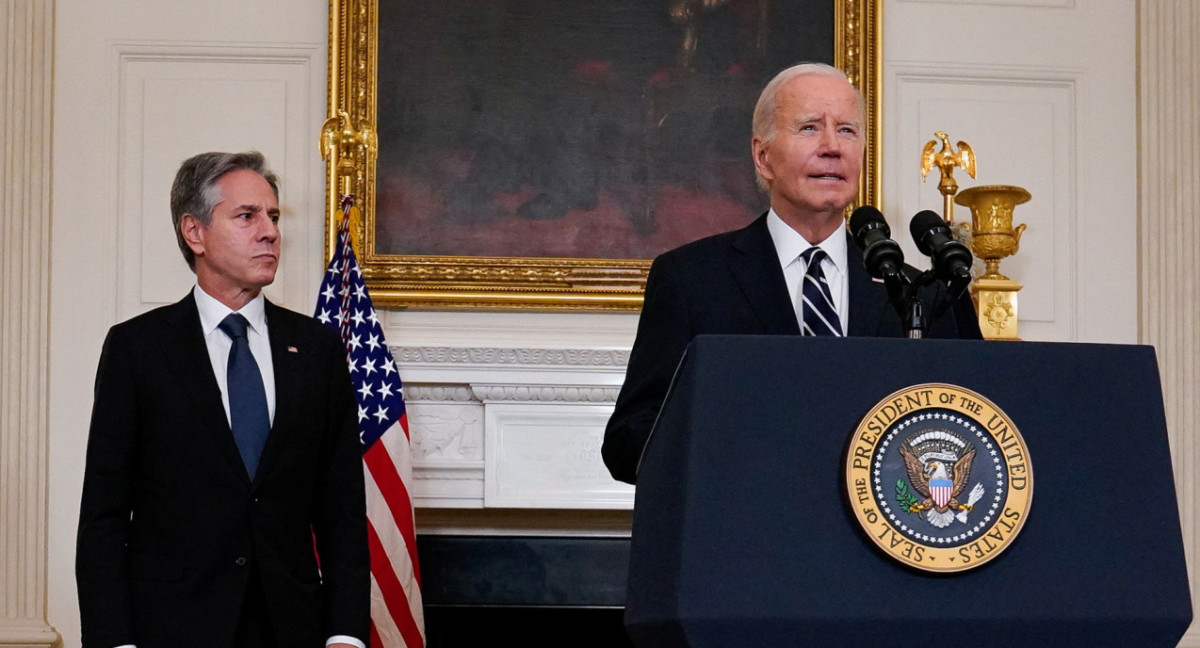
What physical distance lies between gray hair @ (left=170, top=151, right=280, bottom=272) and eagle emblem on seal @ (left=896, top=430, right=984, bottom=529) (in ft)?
6.74

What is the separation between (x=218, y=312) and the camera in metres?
3.05

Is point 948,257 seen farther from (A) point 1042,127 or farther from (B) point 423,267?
(A) point 1042,127

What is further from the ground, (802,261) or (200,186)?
(200,186)

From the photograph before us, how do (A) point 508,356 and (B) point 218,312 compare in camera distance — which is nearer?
(B) point 218,312

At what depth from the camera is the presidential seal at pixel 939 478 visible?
152 cm

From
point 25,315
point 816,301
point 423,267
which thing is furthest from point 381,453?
point 816,301

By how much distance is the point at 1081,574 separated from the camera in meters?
1.56

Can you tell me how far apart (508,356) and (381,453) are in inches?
25.3

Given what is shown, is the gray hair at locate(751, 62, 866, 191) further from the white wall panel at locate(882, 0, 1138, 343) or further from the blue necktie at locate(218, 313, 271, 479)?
the white wall panel at locate(882, 0, 1138, 343)

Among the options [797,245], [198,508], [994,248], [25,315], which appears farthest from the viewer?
[25,315]

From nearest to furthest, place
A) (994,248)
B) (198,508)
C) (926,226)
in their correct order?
1. (926,226)
2. (198,508)
3. (994,248)

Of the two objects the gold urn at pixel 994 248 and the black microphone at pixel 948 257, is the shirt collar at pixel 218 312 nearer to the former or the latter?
the black microphone at pixel 948 257

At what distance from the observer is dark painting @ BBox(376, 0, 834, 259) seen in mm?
4945

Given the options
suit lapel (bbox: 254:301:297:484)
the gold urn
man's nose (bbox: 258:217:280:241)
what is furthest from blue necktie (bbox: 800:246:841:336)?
the gold urn
